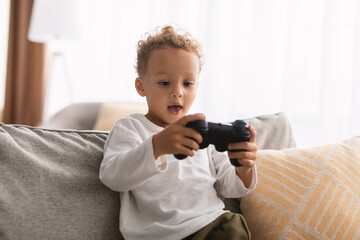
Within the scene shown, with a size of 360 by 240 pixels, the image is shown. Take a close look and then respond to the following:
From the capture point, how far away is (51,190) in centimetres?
92

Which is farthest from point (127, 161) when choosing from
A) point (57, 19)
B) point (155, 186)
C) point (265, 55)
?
point (57, 19)

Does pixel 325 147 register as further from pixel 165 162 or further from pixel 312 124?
pixel 312 124

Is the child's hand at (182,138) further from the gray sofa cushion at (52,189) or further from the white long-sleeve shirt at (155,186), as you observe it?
the gray sofa cushion at (52,189)

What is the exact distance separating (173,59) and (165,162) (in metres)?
0.28

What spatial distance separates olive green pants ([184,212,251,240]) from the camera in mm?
915

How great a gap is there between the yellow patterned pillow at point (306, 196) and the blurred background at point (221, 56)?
1331 millimetres

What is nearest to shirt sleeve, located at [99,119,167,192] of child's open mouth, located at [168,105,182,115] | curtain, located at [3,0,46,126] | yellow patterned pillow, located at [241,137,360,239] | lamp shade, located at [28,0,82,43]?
child's open mouth, located at [168,105,182,115]

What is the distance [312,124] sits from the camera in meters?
2.49

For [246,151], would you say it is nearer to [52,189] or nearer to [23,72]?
[52,189]

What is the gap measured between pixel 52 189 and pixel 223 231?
1.31ft

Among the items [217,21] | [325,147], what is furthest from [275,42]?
[325,147]

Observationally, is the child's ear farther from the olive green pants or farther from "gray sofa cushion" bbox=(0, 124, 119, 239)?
the olive green pants

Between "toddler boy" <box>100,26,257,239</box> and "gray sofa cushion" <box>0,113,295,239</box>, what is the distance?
54 mm

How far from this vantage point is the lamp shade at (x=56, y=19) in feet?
8.88
